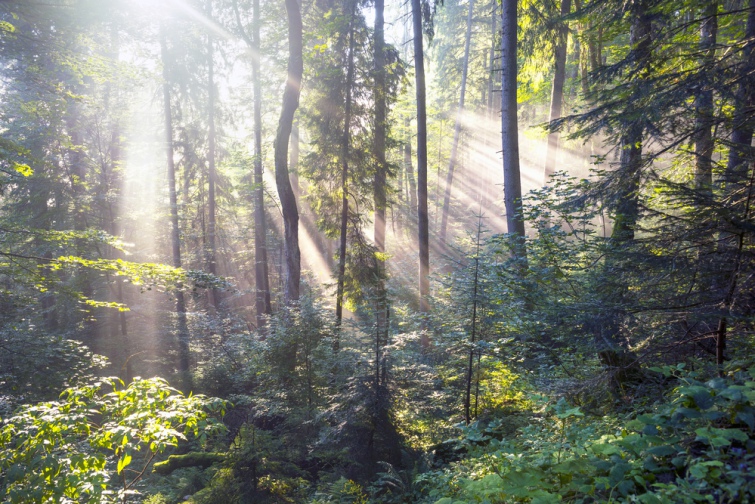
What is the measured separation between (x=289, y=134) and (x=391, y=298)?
555 cm

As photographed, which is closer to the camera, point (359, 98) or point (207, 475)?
point (207, 475)

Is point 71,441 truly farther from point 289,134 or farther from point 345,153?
point 345,153

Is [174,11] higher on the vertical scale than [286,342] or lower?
higher

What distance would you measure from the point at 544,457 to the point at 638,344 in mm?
2017

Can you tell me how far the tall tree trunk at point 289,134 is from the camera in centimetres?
1070

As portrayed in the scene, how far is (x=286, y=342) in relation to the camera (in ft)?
27.5

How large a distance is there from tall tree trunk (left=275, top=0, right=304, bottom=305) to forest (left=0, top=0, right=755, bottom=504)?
0.25ft

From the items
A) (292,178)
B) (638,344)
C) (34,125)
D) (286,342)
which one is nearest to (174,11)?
(34,125)

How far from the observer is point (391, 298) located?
29.3 feet

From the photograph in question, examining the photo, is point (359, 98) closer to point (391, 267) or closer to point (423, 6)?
point (423, 6)

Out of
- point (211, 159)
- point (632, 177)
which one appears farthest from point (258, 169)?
point (632, 177)

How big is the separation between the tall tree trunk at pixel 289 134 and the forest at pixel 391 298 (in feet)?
0.25

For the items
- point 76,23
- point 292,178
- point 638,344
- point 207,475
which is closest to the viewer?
point 638,344

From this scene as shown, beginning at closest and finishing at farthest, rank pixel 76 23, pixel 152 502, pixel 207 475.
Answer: pixel 152 502 → pixel 207 475 → pixel 76 23
